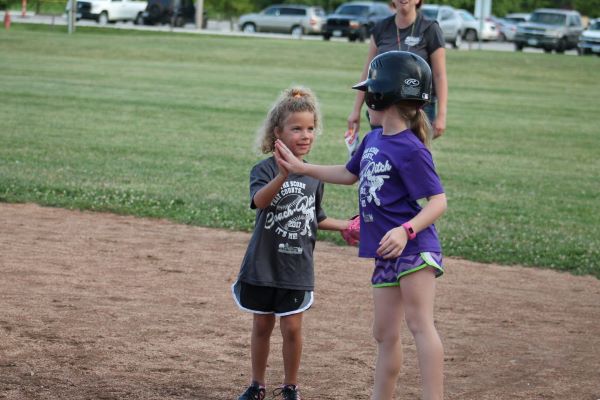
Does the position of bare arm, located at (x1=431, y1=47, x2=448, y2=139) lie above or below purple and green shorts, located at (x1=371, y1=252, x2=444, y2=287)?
above

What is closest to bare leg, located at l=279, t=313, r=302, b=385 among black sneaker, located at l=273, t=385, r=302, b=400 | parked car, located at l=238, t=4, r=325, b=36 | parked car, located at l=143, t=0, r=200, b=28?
black sneaker, located at l=273, t=385, r=302, b=400

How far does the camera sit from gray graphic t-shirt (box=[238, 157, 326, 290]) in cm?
483

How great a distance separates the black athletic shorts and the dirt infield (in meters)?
0.49

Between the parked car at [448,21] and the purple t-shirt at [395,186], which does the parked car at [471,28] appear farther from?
the purple t-shirt at [395,186]

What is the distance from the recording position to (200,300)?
22.6 ft

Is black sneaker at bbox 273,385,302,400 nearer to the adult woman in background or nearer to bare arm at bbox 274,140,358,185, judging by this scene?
bare arm at bbox 274,140,358,185

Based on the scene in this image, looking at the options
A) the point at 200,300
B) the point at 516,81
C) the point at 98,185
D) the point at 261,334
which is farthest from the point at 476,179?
the point at 516,81

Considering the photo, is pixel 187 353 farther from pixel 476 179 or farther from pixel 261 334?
pixel 476 179

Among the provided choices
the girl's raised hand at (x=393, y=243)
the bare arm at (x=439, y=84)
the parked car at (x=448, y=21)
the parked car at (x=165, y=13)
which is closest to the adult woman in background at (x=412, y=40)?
the bare arm at (x=439, y=84)

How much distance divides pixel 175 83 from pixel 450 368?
66.9 feet

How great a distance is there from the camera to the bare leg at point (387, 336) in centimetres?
438

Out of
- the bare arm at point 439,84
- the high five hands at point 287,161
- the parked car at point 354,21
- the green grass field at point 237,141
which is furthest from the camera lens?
the parked car at point 354,21

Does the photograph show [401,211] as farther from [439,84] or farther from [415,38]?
[439,84]

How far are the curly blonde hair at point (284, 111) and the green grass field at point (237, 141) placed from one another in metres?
4.15
